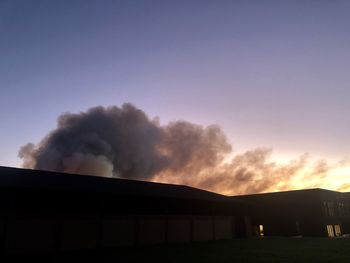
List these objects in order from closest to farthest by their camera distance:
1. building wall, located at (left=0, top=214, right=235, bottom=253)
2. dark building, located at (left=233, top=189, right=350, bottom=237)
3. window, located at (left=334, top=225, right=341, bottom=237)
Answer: building wall, located at (left=0, top=214, right=235, bottom=253) → dark building, located at (left=233, top=189, right=350, bottom=237) → window, located at (left=334, top=225, right=341, bottom=237)

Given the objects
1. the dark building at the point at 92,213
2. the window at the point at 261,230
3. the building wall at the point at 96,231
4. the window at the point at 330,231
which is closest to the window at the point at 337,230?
the window at the point at 330,231

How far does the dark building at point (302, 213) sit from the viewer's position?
5175cm

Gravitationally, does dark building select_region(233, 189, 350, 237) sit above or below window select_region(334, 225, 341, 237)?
above

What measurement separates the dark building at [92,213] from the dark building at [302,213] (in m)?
17.4

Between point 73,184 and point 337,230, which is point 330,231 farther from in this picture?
point 73,184

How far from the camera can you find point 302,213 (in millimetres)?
53344

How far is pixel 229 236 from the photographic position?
1778 inches

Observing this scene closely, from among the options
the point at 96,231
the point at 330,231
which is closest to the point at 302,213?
the point at 330,231

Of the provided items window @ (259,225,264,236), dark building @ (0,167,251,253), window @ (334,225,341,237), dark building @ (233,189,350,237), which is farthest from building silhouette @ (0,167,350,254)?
window @ (259,225,264,236)

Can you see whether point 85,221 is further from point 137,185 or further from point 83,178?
point 137,185

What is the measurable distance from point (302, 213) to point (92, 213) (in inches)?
1461

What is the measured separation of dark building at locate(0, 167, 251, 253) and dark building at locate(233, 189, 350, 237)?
17.4 meters

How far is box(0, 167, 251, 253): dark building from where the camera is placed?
25641mm

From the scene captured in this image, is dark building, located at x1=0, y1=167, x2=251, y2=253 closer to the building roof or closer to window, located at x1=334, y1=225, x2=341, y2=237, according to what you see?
the building roof
